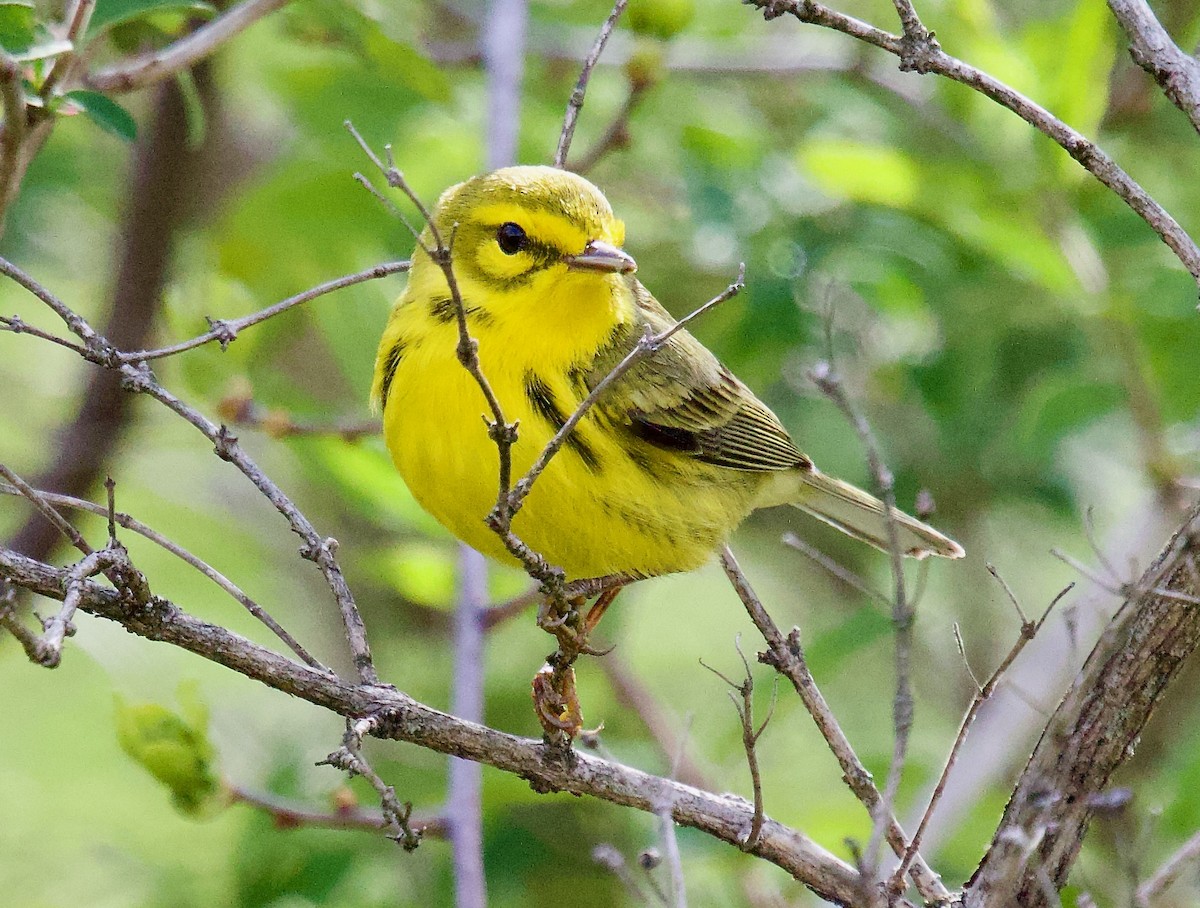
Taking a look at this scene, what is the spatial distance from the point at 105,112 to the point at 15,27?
12.9 inches

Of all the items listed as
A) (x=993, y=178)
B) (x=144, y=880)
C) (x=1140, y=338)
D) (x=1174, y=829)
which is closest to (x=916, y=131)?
(x=993, y=178)

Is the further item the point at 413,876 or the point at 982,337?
the point at 413,876

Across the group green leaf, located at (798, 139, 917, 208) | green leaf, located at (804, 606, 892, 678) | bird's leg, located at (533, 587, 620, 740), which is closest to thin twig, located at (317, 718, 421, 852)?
bird's leg, located at (533, 587, 620, 740)

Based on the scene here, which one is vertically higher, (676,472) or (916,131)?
(916,131)

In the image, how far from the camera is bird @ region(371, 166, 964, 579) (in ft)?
10.2

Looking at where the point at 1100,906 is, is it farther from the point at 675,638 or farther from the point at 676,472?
the point at 675,638

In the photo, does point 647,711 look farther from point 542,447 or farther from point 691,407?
point 542,447

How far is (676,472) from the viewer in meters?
3.57

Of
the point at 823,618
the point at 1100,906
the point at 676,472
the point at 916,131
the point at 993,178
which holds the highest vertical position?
the point at 916,131

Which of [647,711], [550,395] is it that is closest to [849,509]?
[647,711]

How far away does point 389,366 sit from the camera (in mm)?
3412

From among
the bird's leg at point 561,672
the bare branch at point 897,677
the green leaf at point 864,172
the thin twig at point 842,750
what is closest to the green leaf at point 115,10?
the bird's leg at point 561,672

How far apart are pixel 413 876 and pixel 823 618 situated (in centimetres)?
208

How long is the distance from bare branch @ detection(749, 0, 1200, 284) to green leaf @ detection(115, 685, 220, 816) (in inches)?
82.1
